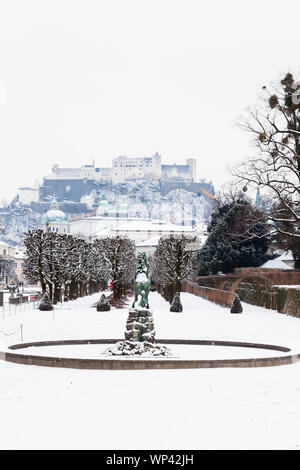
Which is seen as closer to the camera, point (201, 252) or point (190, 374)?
point (190, 374)

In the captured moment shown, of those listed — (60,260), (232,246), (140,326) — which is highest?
(232,246)

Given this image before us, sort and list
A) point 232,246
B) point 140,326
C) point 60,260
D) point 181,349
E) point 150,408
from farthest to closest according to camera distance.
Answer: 1. point 232,246
2. point 60,260
3. point 181,349
4. point 140,326
5. point 150,408

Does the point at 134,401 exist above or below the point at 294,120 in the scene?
below

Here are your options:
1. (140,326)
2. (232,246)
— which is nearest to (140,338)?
(140,326)

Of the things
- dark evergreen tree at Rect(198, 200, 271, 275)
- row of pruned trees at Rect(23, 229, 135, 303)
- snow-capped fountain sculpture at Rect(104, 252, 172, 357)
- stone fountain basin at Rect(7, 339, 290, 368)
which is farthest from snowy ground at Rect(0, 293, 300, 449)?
dark evergreen tree at Rect(198, 200, 271, 275)

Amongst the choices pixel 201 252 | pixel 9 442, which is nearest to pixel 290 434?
pixel 9 442

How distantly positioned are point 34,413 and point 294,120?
28631 mm

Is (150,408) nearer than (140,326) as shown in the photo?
Yes

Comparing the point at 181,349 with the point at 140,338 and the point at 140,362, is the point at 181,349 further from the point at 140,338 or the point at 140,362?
the point at 140,362

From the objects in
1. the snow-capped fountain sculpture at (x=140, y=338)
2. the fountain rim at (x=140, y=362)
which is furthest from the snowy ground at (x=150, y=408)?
the snow-capped fountain sculpture at (x=140, y=338)

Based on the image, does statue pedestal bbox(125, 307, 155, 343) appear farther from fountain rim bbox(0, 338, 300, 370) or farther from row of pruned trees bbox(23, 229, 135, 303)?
row of pruned trees bbox(23, 229, 135, 303)
